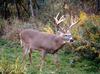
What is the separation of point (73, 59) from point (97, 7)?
5353 millimetres

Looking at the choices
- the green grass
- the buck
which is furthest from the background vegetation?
the buck

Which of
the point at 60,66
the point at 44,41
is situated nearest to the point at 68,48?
the point at 60,66

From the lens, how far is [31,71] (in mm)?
9625

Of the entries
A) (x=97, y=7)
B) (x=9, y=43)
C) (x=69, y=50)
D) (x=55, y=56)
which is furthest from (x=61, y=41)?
(x=97, y=7)

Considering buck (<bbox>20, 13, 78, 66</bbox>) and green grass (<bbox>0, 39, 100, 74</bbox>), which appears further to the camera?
buck (<bbox>20, 13, 78, 66</bbox>)

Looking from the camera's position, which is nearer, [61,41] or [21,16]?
[61,41]

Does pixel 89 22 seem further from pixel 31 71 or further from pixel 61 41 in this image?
pixel 31 71

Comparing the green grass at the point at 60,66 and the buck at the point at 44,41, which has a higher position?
the buck at the point at 44,41

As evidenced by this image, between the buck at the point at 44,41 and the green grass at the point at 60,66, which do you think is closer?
the green grass at the point at 60,66

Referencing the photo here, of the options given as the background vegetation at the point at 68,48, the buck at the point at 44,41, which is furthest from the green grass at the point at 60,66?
the buck at the point at 44,41

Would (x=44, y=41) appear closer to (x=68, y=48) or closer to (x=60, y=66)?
(x=60, y=66)

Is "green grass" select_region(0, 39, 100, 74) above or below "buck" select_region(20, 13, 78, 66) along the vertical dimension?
below

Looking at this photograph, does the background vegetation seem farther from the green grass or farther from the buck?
the buck

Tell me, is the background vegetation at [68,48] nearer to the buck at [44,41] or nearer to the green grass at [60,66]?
the green grass at [60,66]
